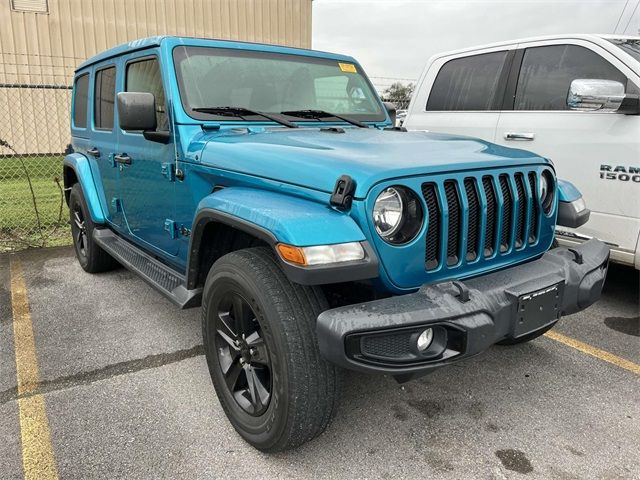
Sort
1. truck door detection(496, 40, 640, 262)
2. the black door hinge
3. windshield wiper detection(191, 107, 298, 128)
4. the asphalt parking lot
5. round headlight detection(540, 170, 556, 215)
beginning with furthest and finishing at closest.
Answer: truck door detection(496, 40, 640, 262) → windshield wiper detection(191, 107, 298, 128) → round headlight detection(540, 170, 556, 215) → the asphalt parking lot → the black door hinge

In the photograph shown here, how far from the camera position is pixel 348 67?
154 inches

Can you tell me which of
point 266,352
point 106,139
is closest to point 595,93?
point 266,352

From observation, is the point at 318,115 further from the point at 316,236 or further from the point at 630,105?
the point at 630,105

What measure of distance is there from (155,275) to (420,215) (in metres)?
1.98

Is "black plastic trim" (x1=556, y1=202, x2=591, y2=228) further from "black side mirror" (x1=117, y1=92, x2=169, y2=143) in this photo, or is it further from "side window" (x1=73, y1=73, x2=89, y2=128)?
"side window" (x1=73, y1=73, x2=89, y2=128)

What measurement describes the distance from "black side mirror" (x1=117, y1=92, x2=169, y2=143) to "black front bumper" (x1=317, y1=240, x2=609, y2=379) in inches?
66.8

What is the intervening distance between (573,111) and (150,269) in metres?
3.33

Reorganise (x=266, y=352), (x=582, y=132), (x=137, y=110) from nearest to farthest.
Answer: (x=266, y=352) < (x=137, y=110) < (x=582, y=132)

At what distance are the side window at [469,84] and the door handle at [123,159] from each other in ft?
9.91

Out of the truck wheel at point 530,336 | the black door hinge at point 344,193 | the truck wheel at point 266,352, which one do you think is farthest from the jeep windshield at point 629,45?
the truck wheel at point 266,352

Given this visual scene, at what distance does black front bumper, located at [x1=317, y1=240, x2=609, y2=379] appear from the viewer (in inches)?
73.0

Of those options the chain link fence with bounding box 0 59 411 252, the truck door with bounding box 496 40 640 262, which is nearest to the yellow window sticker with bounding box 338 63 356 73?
the truck door with bounding box 496 40 640 262

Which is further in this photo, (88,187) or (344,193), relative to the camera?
(88,187)

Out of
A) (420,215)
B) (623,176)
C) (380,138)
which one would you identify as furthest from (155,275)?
(623,176)
